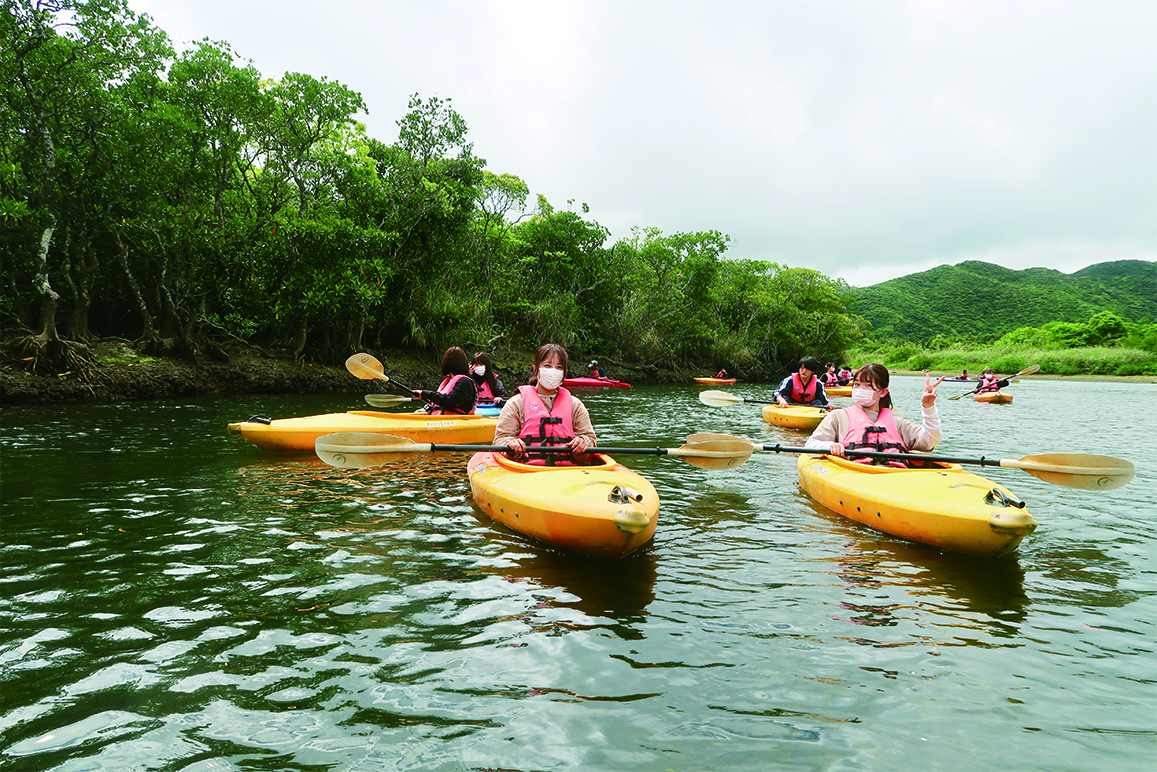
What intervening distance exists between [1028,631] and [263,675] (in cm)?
388

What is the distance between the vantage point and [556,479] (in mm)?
4551

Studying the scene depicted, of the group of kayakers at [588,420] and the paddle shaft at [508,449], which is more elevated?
the group of kayakers at [588,420]

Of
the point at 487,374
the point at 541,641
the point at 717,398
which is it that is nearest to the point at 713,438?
the point at 717,398

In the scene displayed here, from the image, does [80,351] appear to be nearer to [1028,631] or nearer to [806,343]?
[1028,631]

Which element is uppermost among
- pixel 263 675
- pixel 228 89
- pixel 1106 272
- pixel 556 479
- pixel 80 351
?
pixel 1106 272

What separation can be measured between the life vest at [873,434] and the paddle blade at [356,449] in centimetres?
418

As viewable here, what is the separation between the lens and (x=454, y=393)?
9.17 m

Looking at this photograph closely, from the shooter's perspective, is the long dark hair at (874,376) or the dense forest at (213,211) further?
the dense forest at (213,211)

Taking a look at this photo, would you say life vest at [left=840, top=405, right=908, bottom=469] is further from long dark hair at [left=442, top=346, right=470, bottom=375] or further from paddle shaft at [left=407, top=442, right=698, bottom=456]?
long dark hair at [left=442, top=346, right=470, bottom=375]

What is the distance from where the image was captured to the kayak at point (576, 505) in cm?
385

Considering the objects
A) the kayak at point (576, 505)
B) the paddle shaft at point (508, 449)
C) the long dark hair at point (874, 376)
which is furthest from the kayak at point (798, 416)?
the kayak at point (576, 505)

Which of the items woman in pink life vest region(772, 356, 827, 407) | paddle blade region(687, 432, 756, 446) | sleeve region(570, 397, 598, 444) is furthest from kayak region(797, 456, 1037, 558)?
woman in pink life vest region(772, 356, 827, 407)

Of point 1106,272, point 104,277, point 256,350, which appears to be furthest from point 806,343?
point 1106,272

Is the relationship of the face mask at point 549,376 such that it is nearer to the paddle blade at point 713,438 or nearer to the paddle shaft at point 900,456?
the paddle blade at point 713,438
